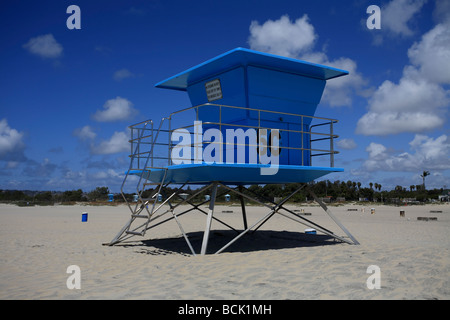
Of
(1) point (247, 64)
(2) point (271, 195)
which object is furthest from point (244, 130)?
(2) point (271, 195)

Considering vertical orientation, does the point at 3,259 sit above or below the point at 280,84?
below

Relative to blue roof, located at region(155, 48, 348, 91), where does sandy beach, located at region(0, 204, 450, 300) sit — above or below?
below

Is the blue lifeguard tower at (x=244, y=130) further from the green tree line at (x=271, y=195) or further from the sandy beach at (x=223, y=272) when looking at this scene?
the green tree line at (x=271, y=195)

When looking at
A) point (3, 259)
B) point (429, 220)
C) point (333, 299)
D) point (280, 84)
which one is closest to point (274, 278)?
point (333, 299)

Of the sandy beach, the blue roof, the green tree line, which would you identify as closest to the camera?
the sandy beach

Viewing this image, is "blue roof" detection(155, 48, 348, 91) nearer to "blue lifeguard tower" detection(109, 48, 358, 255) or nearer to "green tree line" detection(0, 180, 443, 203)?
"blue lifeguard tower" detection(109, 48, 358, 255)

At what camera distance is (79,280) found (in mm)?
7613

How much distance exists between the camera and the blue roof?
34.6 feet

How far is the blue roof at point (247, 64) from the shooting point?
1053cm

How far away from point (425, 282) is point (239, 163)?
190 inches

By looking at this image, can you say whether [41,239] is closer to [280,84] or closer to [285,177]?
[285,177]

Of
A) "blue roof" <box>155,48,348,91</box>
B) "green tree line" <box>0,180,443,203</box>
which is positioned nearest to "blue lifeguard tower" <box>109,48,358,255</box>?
"blue roof" <box>155,48,348,91</box>

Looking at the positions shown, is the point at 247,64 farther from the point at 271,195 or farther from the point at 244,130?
the point at 271,195

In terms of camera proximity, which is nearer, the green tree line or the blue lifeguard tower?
the blue lifeguard tower
